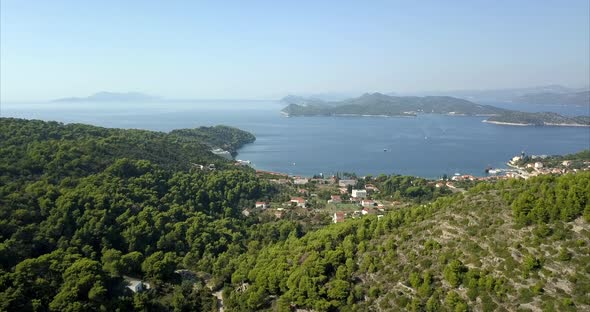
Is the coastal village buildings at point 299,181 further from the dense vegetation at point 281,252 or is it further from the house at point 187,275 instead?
the house at point 187,275

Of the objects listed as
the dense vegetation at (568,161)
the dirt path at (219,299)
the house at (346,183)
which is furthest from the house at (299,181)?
the dense vegetation at (568,161)

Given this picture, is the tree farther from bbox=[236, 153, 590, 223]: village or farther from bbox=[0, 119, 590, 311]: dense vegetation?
bbox=[236, 153, 590, 223]: village

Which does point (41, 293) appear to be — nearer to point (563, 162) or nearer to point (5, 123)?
point (5, 123)

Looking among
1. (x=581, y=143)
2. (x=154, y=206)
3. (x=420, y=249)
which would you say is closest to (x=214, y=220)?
(x=154, y=206)

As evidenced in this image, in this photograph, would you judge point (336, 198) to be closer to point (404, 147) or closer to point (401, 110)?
point (404, 147)

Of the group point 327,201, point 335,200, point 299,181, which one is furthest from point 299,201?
point 299,181
